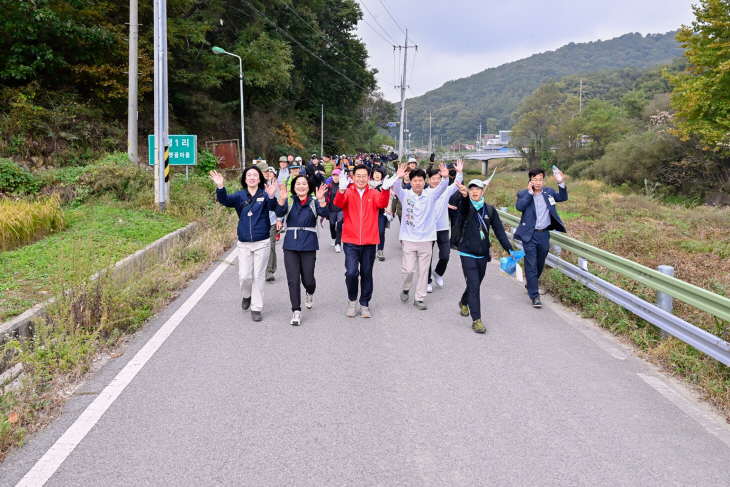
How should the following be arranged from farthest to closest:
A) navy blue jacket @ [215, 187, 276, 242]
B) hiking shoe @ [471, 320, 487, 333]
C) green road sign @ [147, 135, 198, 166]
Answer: green road sign @ [147, 135, 198, 166] → navy blue jacket @ [215, 187, 276, 242] → hiking shoe @ [471, 320, 487, 333]

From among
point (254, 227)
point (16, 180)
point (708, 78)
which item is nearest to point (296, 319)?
point (254, 227)

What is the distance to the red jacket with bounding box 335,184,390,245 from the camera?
6738 millimetres

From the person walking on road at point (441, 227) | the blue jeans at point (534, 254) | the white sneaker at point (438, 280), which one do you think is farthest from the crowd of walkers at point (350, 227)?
the white sneaker at point (438, 280)

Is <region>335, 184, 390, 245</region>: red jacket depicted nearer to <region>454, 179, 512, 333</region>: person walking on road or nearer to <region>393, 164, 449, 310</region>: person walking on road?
<region>393, 164, 449, 310</region>: person walking on road

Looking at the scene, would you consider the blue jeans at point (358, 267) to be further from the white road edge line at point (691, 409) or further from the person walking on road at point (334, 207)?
the person walking on road at point (334, 207)

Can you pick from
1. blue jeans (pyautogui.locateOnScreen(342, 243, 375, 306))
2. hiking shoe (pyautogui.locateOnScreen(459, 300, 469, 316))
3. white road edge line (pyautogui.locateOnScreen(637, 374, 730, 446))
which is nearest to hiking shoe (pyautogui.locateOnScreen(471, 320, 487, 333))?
hiking shoe (pyautogui.locateOnScreen(459, 300, 469, 316))

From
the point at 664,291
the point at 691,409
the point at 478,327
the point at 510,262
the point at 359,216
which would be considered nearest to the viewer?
the point at 691,409

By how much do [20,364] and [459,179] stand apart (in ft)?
15.5

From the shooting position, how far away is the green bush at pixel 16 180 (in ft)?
41.3

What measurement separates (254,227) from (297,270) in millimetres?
720

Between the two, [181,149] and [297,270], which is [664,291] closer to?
[297,270]

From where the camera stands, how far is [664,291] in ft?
18.7

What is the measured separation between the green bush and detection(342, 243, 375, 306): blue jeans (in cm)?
922

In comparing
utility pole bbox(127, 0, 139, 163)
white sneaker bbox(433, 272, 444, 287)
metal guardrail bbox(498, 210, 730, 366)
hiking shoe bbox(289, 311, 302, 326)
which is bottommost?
hiking shoe bbox(289, 311, 302, 326)
